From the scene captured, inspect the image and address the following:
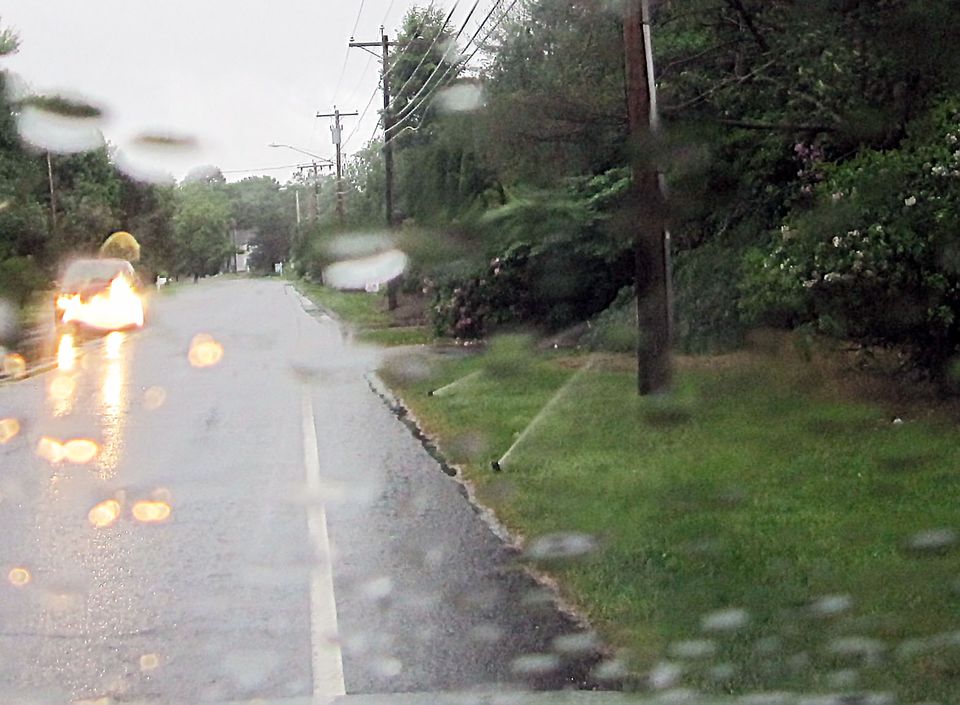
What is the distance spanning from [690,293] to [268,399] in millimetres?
5513

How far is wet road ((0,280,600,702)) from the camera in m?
5.35

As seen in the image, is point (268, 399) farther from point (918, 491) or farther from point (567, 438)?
point (918, 491)

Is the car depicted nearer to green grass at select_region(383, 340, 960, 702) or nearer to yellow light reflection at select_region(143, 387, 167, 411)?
green grass at select_region(383, 340, 960, 702)

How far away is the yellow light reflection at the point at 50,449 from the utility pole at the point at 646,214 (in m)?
5.05

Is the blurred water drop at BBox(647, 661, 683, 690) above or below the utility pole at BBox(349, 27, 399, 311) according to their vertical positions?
below

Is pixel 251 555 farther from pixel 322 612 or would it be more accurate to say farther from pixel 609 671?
pixel 609 671

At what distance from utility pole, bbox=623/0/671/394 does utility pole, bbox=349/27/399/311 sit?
813 millimetres

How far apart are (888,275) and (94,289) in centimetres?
615

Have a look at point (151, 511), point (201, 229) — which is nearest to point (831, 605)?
point (201, 229)

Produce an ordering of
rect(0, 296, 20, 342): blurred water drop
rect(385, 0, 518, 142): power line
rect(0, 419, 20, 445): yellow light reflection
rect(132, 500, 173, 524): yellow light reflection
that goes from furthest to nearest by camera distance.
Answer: rect(0, 419, 20, 445): yellow light reflection → rect(132, 500, 173, 524): yellow light reflection → rect(385, 0, 518, 142): power line → rect(0, 296, 20, 342): blurred water drop

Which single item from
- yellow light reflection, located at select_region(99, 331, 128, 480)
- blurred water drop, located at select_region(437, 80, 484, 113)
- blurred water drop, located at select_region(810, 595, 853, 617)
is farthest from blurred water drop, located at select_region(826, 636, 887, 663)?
yellow light reflection, located at select_region(99, 331, 128, 480)

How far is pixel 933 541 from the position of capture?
22.3 feet

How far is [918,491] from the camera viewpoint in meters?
7.81

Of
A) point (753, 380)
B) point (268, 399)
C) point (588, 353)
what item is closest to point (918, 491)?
point (753, 380)
